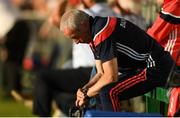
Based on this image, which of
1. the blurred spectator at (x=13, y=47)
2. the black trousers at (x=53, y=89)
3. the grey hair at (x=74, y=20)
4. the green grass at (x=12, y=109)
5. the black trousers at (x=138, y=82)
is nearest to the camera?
the grey hair at (x=74, y=20)

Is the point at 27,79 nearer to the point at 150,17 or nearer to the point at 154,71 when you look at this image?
the point at 150,17

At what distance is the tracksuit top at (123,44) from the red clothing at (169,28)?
671 millimetres

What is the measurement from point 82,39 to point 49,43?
12079 mm

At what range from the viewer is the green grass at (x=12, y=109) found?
1610cm

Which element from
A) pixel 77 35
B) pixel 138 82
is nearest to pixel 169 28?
pixel 138 82

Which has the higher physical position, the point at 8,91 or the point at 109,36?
the point at 109,36

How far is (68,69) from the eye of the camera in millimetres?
12930

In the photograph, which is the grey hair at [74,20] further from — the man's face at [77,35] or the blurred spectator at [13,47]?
the blurred spectator at [13,47]

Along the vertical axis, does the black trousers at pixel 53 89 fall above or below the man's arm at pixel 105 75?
below

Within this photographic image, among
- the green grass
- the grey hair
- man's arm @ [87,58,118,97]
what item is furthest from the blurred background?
the grey hair

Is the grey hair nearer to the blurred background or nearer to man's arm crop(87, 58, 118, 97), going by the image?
man's arm crop(87, 58, 118, 97)

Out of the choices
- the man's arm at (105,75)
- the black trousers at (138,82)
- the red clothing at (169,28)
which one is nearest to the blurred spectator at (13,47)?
the red clothing at (169,28)

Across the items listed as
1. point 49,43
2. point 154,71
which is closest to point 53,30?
point 49,43

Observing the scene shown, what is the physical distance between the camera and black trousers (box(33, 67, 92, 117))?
41.8 feet
